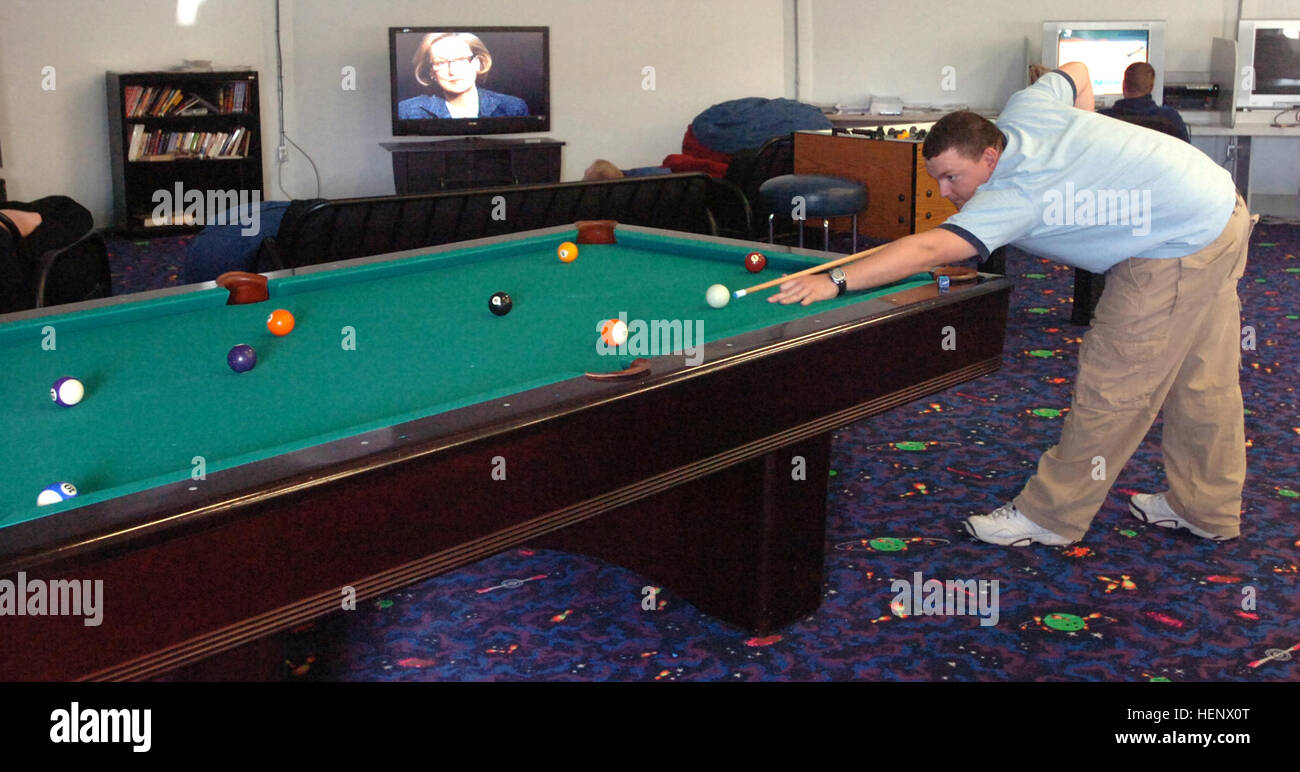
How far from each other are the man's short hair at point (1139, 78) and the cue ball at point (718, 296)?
486 cm

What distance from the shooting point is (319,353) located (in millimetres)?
2367

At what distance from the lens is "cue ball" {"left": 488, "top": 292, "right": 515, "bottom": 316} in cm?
264

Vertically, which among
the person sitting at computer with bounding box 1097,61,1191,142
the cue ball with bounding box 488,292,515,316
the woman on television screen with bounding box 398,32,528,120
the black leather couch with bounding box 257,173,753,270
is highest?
the woman on television screen with bounding box 398,32,528,120

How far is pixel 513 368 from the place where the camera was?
2.25 meters

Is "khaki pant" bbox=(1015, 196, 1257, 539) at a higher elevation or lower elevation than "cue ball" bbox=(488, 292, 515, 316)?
lower

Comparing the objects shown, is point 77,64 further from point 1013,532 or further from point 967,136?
point 1013,532

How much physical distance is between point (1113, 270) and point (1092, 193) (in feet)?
1.06

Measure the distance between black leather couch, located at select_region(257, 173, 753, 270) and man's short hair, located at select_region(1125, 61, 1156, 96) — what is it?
2.59 meters

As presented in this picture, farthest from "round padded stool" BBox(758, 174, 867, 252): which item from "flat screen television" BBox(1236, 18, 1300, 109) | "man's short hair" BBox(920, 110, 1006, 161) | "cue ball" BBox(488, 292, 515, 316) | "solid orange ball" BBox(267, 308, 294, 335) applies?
"solid orange ball" BBox(267, 308, 294, 335)

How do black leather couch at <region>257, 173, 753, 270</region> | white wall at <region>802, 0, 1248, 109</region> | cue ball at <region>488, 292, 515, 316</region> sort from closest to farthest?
cue ball at <region>488, 292, 515, 316</region>, black leather couch at <region>257, 173, 753, 270</region>, white wall at <region>802, 0, 1248, 109</region>

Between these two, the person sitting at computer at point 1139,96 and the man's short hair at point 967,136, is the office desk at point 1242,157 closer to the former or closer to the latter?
the person sitting at computer at point 1139,96

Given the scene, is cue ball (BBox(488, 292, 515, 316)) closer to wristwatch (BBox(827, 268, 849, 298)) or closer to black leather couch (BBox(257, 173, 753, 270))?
wristwatch (BBox(827, 268, 849, 298))
